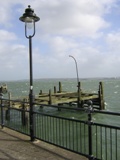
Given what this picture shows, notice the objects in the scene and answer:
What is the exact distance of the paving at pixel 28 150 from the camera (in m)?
6.14

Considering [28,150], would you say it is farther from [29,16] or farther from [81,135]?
[81,135]

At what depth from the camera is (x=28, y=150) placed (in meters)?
6.66

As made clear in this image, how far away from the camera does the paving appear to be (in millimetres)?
6141

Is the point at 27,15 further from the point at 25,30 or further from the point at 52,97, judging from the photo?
the point at 52,97

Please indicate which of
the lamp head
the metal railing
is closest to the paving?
the metal railing

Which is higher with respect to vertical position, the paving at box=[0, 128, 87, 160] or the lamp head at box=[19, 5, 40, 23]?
the lamp head at box=[19, 5, 40, 23]

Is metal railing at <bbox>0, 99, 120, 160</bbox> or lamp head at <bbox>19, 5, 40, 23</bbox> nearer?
metal railing at <bbox>0, 99, 120, 160</bbox>

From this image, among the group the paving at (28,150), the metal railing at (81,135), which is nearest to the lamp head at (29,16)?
the metal railing at (81,135)

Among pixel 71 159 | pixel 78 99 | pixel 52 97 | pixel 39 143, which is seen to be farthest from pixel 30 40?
pixel 78 99

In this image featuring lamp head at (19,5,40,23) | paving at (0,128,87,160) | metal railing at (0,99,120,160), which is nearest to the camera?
metal railing at (0,99,120,160)

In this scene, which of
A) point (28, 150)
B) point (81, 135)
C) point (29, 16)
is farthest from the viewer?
point (81, 135)

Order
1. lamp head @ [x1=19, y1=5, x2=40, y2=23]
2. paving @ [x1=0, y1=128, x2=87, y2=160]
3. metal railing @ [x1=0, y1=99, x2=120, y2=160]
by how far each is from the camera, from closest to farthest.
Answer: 1. metal railing @ [x1=0, y1=99, x2=120, y2=160]
2. paving @ [x1=0, y1=128, x2=87, y2=160]
3. lamp head @ [x1=19, y1=5, x2=40, y2=23]

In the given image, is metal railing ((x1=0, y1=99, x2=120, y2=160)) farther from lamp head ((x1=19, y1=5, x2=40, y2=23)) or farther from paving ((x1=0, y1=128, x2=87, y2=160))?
lamp head ((x1=19, y1=5, x2=40, y2=23))

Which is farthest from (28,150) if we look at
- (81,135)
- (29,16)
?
(81,135)
